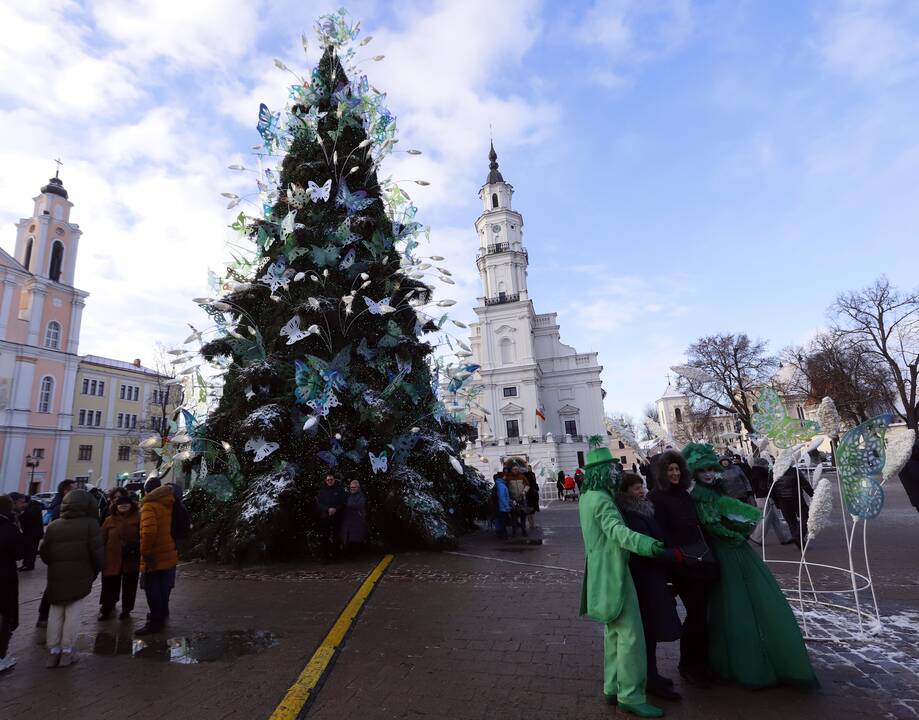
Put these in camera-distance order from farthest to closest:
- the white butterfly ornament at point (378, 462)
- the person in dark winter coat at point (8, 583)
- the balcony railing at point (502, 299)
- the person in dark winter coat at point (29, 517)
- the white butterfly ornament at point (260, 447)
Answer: the balcony railing at point (502, 299)
the white butterfly ornament at point (378, 462)
the white butterfly ornament at point (260, 447)
the person in dark winter coat at point (29, 517)
the person in dark winter coat at point (8, 583)

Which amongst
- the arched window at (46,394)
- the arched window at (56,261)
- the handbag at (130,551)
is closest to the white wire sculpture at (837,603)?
the handbag at (130,551)

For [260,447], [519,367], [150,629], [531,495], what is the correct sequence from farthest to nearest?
[519,367], [531,495], [260,447], [150,629]

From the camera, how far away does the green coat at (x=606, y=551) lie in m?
3.02

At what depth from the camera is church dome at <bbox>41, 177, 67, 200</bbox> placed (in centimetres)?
3628

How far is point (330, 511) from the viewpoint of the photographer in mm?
7484

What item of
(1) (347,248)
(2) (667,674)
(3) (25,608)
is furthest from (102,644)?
(1) (347,248)

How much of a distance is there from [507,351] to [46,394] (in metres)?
38.2

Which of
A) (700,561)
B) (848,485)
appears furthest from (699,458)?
(848,485)

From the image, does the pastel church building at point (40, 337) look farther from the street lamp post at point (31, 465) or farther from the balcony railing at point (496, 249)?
the balcony railing at point (496, 249)

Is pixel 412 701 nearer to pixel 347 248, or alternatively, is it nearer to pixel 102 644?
pixel 102 644

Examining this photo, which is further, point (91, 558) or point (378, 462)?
point (378, 462)

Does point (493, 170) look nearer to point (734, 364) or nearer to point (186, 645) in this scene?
point (734, 364)

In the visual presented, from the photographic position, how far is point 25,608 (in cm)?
591

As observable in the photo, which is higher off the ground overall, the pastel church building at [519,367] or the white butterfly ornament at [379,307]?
the pastel church building at [519,367]
